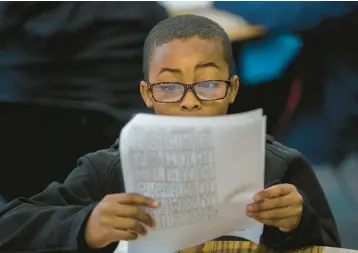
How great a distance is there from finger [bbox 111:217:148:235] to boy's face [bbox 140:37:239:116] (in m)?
0.18

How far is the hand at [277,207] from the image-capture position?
744 millimetres

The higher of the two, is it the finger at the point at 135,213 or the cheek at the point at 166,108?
the cheek at the point at 166,108

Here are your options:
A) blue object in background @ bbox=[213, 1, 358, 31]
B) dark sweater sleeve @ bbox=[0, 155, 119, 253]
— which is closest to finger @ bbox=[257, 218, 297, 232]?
dark sweater sleeve @ bbox=[0, 155, 119, 253]

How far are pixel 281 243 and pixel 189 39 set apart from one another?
34cm

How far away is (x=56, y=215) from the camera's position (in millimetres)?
795

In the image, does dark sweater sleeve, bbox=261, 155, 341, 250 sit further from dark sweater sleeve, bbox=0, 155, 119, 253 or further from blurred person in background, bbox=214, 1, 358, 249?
dark sweater sleeve, bbox=0, 155, 119, 253

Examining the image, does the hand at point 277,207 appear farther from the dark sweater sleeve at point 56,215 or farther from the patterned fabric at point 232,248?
the dark sweater sleeve at point 56,215

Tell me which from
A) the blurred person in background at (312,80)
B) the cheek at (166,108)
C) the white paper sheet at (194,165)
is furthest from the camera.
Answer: the blurred person in background at (312,80)

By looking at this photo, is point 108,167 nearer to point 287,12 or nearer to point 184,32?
point 184,32

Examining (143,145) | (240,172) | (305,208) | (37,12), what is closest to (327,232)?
(305,208)

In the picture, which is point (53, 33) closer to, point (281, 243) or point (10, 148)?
point (10, 148)

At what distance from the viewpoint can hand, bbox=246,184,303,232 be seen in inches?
29.3

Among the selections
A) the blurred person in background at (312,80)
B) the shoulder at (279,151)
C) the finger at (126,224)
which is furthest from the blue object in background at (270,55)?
the finger at (126,224)

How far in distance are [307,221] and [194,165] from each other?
0.22 metres
